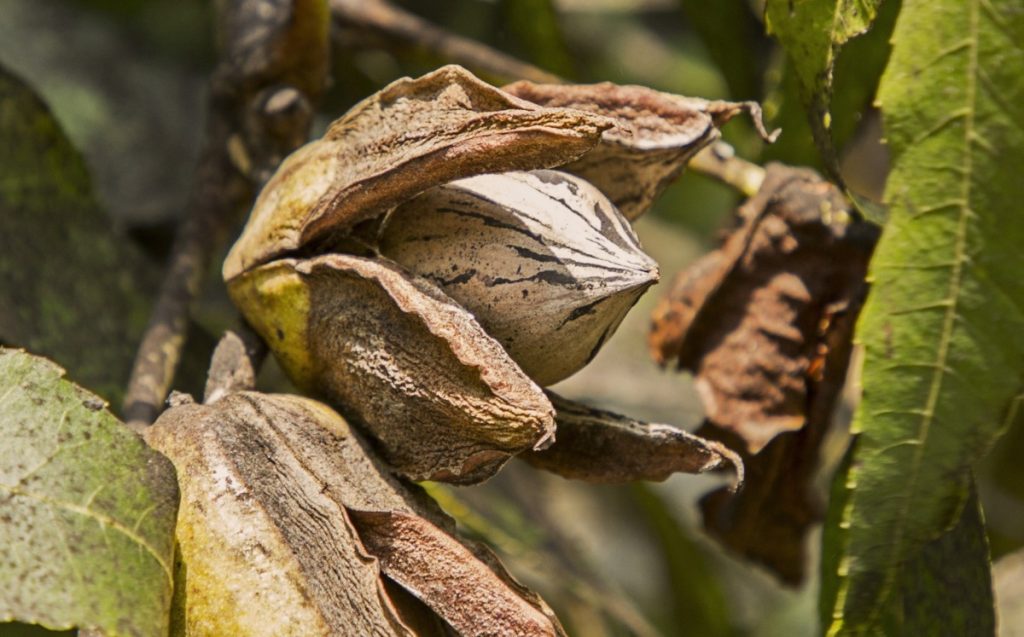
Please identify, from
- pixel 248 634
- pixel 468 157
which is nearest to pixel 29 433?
pixel 248 634

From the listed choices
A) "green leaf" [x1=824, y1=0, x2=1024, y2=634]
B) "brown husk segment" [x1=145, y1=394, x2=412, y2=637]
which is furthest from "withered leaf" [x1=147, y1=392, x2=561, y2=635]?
"green leaf" [x1=824, y1=0, x2=1024, y2=634]

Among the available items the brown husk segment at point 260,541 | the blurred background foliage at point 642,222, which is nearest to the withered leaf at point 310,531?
the brown husk segment at point 260,541

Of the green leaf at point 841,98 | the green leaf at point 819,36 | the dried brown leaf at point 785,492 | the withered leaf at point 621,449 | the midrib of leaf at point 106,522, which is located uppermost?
the green leaf at point 819,36

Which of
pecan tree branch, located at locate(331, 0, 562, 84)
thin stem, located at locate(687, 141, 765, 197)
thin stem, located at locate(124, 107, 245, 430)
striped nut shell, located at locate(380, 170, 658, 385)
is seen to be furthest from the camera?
pecan tree branch, located at locate(331, 0, 562, 84)

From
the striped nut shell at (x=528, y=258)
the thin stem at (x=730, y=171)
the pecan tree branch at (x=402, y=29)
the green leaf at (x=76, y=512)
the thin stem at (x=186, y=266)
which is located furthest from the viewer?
the pecan tree branch at (x=402, y=29)

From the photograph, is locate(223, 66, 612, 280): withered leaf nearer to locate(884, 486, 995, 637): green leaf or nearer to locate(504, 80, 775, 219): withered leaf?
locate(504, 80, 775, 219): withered leaf

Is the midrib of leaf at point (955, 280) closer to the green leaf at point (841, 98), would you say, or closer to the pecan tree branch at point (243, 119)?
the green leaf at point (841, 98)
